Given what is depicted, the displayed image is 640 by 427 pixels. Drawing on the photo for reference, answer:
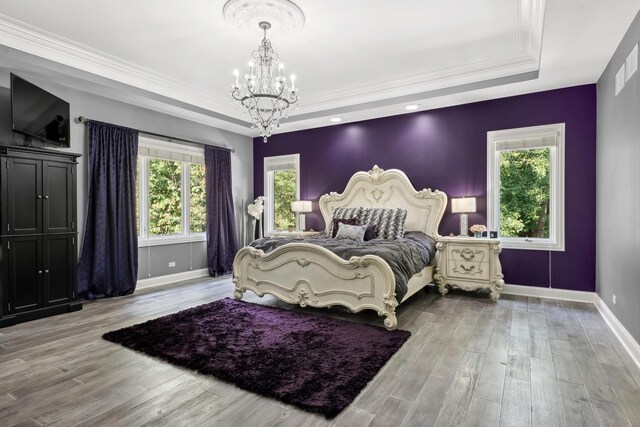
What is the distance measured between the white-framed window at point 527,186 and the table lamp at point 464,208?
12.4 inches

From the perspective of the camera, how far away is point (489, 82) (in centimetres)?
429

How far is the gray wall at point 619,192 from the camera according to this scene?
104 inches

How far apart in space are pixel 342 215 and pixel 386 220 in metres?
0.78

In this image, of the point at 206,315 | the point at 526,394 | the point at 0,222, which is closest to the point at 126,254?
the point at 0,222

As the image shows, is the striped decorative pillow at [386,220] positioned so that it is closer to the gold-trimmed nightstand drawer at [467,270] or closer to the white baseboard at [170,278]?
the gold-trimmed nightstand drawer at [467,270]

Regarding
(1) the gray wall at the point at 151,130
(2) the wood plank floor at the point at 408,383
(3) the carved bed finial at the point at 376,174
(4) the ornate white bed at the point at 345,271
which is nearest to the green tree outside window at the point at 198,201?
(1) the gray wall at the point at 151,130

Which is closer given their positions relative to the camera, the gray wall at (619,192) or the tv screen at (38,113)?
the gray wall at (619,192)

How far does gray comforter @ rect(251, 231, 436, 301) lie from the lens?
335 centimetres

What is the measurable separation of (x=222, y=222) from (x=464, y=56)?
4.44 m

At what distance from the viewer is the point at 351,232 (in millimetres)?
4629

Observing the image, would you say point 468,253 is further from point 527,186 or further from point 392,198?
point 392,198

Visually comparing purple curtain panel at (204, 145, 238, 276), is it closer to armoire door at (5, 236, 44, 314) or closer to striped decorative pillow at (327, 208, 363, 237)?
striped decorative pillow at (327, 208, 363, 237)

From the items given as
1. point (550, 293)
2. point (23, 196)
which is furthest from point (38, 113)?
point (550, 293)

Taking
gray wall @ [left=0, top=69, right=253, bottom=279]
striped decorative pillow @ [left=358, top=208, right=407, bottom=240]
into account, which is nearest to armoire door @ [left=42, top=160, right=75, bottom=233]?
gray wall @ [left=0, top=69, right=253, bottom=279]
